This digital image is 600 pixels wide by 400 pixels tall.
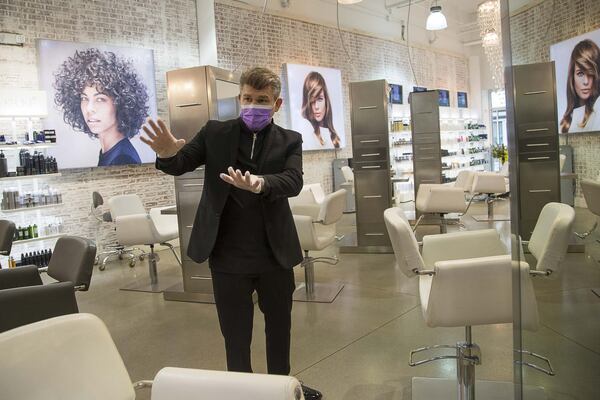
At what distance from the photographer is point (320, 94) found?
1032 centimetres

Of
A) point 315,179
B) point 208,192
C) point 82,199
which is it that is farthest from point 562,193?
point 315,179

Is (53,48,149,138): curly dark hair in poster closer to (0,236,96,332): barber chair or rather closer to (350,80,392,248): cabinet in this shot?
(350,80,392,248): cabinet

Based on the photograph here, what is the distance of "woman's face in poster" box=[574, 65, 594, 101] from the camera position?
3.70ft

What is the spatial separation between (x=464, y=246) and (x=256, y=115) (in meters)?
1.46

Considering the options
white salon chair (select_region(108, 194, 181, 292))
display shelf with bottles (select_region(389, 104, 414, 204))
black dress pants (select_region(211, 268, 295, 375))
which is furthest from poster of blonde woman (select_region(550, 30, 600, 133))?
display shelf with bottles (select_region(389, 104, 414, 204))


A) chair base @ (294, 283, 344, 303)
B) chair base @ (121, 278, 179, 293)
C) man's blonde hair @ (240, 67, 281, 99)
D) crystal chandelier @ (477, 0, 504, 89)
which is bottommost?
chair base @ (294, 283, 344, 303)

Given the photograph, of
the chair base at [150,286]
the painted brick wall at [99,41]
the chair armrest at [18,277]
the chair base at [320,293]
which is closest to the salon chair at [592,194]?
the chair armrest at [18,277]

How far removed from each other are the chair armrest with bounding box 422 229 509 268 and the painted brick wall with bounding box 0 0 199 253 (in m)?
5.35

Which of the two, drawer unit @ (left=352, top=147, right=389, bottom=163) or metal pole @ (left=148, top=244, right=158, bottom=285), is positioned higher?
drawer unit @ (left=352, top=147, right=389, bottom=163)

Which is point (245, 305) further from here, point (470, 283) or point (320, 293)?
point (320, 293)

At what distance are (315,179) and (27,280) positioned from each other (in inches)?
297

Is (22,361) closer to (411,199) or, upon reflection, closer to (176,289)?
(176,289)

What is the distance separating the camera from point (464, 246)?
2875mm

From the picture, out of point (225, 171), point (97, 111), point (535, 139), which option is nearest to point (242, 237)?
point (225, 171)
